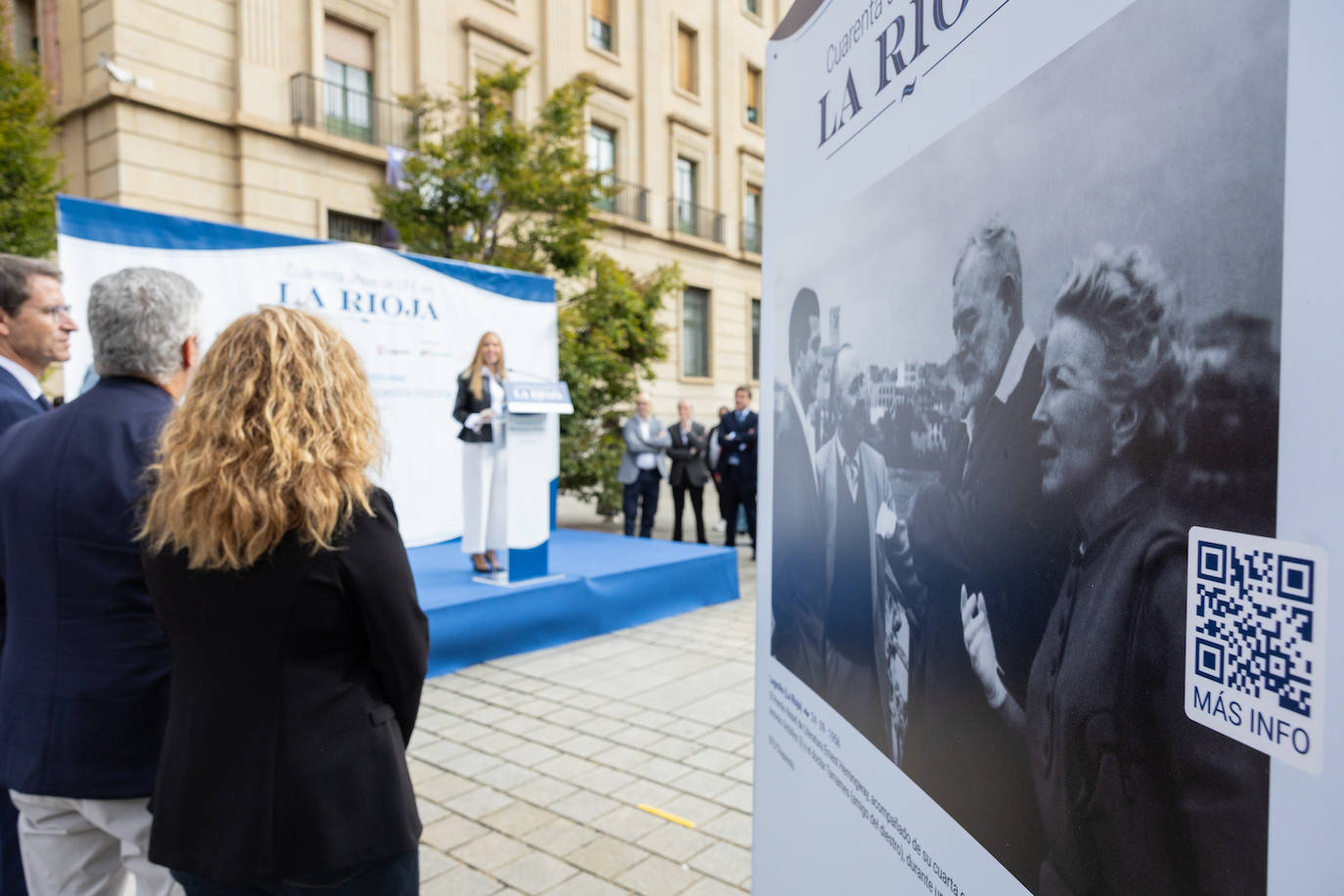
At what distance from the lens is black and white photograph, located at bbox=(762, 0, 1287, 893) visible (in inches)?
28.5

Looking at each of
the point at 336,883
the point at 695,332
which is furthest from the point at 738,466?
the point at 695,332

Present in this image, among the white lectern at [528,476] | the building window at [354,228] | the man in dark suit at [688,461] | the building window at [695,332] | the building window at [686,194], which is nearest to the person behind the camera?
the white lectern at [528,476]

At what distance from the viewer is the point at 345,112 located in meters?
15.3

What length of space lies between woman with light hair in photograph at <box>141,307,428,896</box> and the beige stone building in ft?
42.4

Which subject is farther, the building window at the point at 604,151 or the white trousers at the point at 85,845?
the building window at the point at 604,151

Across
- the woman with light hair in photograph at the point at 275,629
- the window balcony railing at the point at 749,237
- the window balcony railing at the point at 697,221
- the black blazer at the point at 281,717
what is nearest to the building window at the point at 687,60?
the window balcony railing at the point at 697,221

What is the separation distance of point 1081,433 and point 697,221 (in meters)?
23.2

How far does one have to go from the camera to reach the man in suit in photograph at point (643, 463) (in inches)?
396

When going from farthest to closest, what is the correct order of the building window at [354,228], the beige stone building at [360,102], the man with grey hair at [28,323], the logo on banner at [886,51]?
1. the building window at [354,228]
2. the beige stone building at [360,102]
3. the man with grey hair at [28,323]
4. the logo on banner at [886,51]

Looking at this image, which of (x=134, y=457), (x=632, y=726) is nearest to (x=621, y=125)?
(x=632, y=726)

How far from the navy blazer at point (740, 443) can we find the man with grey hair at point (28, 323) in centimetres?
737

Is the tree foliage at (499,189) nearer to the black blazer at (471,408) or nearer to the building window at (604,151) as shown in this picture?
the black blazer at (471,408)

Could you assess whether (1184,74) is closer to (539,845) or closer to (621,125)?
(539,845)

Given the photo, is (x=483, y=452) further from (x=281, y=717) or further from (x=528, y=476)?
(x=281, y=717)
